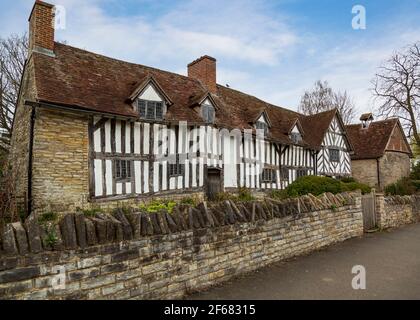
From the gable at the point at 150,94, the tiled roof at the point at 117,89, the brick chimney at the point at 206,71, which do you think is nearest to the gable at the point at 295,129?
the tiled roof at the point at 117,89

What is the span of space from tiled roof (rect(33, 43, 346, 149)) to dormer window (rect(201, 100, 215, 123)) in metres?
0.30

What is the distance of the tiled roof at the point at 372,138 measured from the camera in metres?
24.6

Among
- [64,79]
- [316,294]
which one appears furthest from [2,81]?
[316,294]

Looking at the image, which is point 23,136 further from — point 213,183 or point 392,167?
point 392,167

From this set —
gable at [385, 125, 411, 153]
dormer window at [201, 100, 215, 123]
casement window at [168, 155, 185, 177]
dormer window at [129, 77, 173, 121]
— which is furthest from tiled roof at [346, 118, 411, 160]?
dormer window at [129, 77, 173, 121]

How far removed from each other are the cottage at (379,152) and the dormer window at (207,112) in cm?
1534

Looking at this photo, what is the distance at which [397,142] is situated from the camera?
25844mm

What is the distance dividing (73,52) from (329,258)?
12.8 m

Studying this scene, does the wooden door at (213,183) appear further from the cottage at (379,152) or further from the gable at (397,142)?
the gable at (397,142)

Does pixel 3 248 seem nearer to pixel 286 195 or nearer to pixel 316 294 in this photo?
pixel 316 294

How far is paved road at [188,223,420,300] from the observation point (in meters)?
Answer: 4.77

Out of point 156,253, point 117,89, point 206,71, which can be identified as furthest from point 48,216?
point 206,71

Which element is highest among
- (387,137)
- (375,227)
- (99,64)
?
(99,64)
